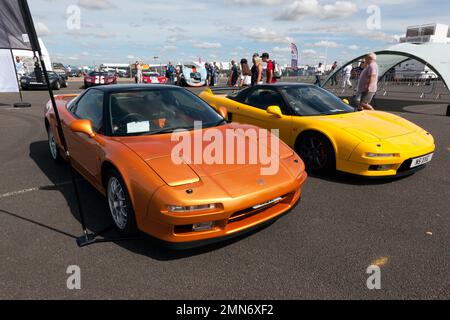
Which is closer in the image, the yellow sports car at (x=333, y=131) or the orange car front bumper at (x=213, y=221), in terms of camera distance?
the orange car front bumper at (x=213, y=221)

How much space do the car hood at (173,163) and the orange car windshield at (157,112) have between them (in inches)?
7.8

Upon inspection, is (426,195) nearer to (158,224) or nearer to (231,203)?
(231,203)

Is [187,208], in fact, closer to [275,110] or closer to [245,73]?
[275,110]

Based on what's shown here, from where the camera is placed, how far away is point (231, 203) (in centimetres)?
229

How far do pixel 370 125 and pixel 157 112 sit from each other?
2.94m

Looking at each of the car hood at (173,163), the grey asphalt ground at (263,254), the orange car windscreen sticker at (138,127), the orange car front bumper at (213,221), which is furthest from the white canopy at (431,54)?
the orange car windscreen sticker at (138,127)

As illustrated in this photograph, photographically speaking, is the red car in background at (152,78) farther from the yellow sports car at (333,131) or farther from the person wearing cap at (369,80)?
the yellow sports car at (333,131)

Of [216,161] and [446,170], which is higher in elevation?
[216,161]

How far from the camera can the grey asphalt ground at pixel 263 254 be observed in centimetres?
215

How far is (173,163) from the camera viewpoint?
8.41 feet

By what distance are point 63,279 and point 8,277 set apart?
404 millimetres

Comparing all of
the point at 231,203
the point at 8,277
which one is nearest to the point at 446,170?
the point at 231,203

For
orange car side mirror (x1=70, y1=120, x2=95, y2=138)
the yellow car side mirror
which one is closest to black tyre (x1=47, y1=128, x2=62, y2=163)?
orange car side mirror (x1=70, y1=120, x2=95, y2=138)
